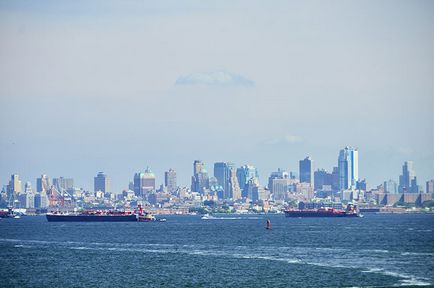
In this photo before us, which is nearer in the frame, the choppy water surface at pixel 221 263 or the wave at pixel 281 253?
the choppy water surface at pixel 221 263

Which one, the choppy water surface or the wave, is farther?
the wave

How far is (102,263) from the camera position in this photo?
119250 millimetres

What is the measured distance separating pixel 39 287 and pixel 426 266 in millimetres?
45223

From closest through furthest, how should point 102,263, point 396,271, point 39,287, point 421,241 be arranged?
point 39,287 < point 396,271 < point 102,263 < point 421,241

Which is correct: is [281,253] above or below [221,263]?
above

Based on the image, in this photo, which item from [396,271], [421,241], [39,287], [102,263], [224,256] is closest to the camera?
[39,287]

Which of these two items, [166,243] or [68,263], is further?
[166,243]

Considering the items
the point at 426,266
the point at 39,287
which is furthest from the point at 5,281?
the point at 426,266

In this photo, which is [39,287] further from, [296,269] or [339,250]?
[339,250]

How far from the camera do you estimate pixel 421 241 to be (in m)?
160

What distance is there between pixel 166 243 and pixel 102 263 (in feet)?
146

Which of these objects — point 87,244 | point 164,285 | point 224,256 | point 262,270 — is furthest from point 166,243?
point 164,285

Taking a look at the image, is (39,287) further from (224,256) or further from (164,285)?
(224,256)

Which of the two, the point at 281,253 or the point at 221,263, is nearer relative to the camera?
the point at 221,263
